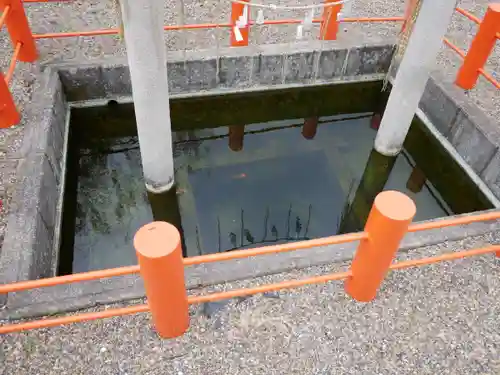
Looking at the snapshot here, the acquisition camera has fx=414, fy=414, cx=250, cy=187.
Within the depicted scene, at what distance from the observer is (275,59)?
602cm

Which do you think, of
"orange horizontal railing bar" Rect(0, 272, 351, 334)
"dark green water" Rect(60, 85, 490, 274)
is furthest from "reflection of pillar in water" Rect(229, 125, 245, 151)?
"orange horizontal railing bar" Rect(0, 272, 351, 334)

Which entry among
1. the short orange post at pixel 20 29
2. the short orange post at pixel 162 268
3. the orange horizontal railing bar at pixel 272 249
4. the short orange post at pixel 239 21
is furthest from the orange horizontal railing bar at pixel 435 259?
Answer: the short orange post at pixel 20 29

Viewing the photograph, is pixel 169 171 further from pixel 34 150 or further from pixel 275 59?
pixel 275 59

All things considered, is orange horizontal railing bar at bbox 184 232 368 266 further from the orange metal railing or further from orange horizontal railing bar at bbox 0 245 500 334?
orange horizontal railing bar at bbox 0 245 500 334

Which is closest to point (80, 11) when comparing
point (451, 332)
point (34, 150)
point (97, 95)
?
point (97, 95)

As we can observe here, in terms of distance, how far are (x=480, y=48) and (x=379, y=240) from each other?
386 centimetres

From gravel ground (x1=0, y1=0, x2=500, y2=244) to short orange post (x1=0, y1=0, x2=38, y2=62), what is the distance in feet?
0.50

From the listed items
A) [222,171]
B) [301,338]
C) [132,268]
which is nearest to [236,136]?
[222,171]

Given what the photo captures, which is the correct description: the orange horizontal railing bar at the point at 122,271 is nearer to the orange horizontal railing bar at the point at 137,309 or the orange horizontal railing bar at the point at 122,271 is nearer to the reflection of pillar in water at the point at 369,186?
the orange horizontal railing bar at the point at 137,309

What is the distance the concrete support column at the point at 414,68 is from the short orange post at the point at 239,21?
2.04 metres

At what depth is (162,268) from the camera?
7.45 ft

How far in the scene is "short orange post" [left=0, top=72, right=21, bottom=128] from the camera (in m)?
4.29

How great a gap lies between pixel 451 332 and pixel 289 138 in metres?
3.67

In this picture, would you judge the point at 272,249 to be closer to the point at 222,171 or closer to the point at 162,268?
the point at 162,268
